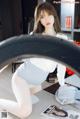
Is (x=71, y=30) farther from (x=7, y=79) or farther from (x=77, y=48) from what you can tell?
(x=77, y=48)

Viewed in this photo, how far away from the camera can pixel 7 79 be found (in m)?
2.75

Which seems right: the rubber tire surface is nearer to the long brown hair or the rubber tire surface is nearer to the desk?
the long brown hair

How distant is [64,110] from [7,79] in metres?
0.95

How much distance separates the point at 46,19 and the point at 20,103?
0.69 metres

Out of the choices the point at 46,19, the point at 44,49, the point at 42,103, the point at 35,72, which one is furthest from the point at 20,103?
the point at 44,49

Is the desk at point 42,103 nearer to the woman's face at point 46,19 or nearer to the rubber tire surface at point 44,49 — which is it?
the woman's face at point 46,19

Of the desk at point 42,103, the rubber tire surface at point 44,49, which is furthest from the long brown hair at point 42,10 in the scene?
the rubber tire surface at point 44,49

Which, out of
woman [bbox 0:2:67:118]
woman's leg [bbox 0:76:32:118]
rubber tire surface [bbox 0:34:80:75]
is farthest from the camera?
woman's leg [bbox 0:76:32:118]

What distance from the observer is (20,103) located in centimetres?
190

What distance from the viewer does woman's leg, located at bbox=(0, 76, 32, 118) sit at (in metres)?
1.85

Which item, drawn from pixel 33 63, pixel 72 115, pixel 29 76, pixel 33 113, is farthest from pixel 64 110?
pixel 33 63

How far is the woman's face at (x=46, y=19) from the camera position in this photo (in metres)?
1.52

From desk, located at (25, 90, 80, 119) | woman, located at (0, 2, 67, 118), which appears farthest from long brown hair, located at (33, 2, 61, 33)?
desk, located at (25, 90, 80, 119)

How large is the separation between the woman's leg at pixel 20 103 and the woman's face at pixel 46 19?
0.45 m
